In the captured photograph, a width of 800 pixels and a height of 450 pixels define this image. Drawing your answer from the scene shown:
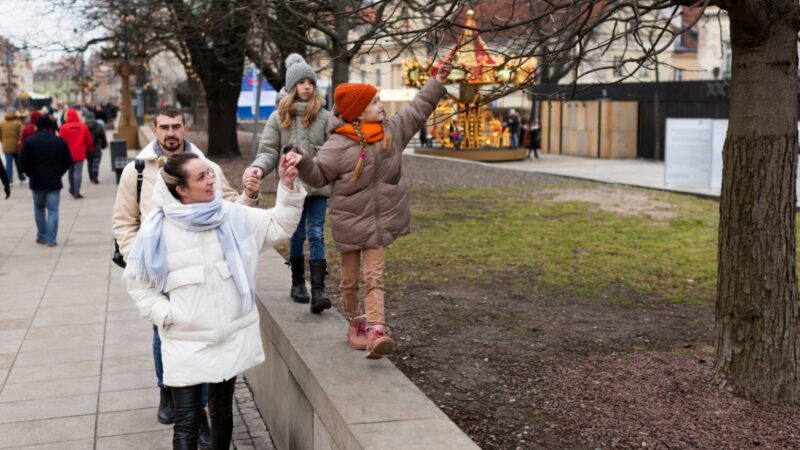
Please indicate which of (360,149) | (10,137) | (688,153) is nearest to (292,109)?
(360,149)

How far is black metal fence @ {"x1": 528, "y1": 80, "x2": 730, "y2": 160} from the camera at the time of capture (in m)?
28.4

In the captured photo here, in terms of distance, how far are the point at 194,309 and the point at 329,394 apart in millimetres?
719

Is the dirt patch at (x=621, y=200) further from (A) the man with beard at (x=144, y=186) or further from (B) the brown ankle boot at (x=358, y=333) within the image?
(A) the man with beard at (x=144, y=186)

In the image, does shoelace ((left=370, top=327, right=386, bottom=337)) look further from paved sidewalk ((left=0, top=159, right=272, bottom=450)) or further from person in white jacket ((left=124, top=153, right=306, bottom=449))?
paved sidewalk ((left=0, top=159, right=272, bottom=450))

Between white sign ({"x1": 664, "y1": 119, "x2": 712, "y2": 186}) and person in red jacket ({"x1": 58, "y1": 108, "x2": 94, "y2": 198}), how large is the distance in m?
12.1

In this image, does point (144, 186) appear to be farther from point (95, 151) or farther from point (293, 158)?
point (95, 151)

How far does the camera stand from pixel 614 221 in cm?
1383

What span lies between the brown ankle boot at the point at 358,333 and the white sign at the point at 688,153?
1611 cm

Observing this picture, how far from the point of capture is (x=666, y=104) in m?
30.3

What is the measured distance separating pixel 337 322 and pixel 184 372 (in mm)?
1808

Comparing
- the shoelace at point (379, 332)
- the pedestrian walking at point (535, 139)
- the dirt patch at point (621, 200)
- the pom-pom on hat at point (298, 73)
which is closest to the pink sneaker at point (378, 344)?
the shoelace at point (379, 332)

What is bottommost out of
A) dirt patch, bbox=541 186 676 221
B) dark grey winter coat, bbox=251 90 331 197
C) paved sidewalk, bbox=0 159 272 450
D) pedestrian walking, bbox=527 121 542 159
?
paved sidewalk, bbox=0 159 272 450

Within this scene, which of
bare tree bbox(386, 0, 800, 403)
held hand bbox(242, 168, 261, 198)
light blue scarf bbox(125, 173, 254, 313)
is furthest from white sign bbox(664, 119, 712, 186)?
light blue scarf bbox(125, 173, 254, 313)

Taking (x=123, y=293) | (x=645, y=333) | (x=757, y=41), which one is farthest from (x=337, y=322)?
(x=123, y=293)
